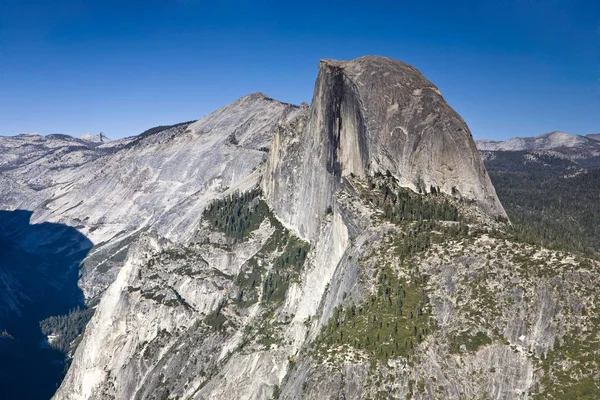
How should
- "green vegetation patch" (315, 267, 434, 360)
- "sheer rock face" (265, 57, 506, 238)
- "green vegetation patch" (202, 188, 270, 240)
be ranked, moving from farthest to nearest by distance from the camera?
"green vegetation patch" (202, 188, 270, 240) < "sheer rock face" (265, 57, 506, 238) < "green vegetation patch" (315, 267, 434, 360)

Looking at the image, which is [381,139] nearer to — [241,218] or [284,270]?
[284,270]

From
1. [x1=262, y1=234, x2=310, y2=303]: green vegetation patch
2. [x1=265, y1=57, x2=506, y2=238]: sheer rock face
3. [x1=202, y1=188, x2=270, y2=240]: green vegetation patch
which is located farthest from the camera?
[x1=202, y1=188, x2=270, y2=240]: green vegetation patch

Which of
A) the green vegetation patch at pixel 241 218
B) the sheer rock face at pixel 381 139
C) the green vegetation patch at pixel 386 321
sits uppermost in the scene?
the sheer rock face at pixel 381 139

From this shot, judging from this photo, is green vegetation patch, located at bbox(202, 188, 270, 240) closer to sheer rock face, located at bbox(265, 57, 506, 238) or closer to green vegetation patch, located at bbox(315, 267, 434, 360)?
sheer rock face, located at bbox(265, 57, 506, 238)

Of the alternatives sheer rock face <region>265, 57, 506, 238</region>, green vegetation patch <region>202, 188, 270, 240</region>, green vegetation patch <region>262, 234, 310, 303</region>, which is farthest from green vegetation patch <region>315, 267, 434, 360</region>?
green vegetation patch <region>202, 188, 270, 240</region>

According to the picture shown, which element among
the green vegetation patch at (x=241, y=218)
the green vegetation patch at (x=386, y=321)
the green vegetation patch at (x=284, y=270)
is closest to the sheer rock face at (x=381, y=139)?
the green vegetation patch at (x=284, y=270)

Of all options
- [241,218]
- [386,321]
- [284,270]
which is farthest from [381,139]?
[241,218]

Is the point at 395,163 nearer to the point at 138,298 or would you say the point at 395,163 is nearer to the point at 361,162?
the point at 361,162

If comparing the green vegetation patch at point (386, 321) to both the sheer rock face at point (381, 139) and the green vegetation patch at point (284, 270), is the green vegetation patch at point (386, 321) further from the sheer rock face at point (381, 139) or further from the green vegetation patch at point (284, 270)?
the green vegetation patch at point (284, 270)
